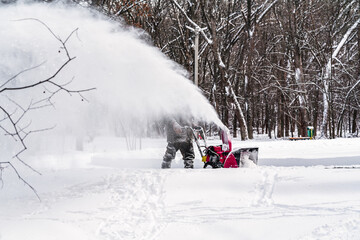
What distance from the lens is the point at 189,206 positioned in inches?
199

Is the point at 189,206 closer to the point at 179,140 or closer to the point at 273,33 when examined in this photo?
the point at 179,140

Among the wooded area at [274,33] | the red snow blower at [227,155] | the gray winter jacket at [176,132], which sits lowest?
the red snow blower at [227,155]

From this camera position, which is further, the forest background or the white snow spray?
the forest background

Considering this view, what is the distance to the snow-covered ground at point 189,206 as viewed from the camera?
418 centimetres

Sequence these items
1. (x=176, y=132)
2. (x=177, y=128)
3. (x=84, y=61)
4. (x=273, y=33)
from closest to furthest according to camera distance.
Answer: (x=84, y=61)
(x=177, y=128)
(x=176, y=132)
(x=273, y=33)

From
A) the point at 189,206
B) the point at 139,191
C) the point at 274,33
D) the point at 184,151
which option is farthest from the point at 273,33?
the point at 189,206

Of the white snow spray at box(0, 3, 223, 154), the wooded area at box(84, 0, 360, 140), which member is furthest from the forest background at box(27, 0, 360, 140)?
the white snow spray at box(0, 3, 223, 154)

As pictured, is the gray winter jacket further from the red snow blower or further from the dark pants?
the red snow blower

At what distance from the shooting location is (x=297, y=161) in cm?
1147

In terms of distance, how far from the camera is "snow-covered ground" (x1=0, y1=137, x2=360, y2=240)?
165 inches

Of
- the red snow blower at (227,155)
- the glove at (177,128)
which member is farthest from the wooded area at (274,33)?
the red snow blower at (227,155)

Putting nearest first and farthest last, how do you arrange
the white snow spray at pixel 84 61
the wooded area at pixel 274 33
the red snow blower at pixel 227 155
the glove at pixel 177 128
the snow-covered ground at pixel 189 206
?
1. the snow-covered ground at pixel 189 206
2. the white snow spray at pixel 84 61
3. the red snow blower at pixel 227 155
4. the glove at pixel 177 128
5. the wooded area at pixel 274 33

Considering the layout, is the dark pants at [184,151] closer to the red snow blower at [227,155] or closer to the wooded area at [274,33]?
the red snow blower at [227,155]

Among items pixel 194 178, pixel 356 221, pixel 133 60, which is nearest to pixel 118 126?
pixel 133 60
